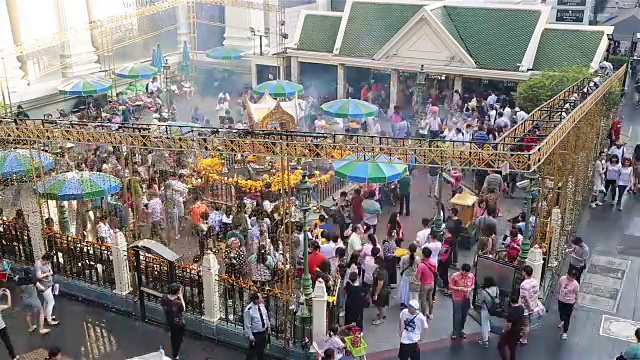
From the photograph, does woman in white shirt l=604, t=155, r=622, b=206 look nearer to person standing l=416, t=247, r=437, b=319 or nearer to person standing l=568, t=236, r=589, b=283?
person standing l=568, t=236, r=589, b=283

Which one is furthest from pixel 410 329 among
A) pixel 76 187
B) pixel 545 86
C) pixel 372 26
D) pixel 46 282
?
pixel 372 26

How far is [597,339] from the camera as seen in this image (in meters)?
11.9

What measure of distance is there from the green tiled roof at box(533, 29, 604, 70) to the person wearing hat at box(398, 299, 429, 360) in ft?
54.4

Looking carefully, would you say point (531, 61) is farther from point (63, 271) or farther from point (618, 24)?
point (63, 271)

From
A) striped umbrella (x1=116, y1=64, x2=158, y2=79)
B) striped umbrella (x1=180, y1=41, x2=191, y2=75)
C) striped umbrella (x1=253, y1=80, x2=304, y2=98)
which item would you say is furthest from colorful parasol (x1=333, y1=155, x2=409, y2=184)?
striped umbrella (x1=180, y1=41, x2=191, y2=75)

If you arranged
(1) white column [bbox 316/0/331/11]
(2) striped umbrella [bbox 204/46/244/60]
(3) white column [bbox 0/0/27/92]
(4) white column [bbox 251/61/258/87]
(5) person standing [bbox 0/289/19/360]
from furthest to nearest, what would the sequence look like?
(1) white column [bbox 316/0/331/11] < (2) striped umbrella [bbox 204/46/244/60] < (4) white column [bbox 251/61/258/87] < (3) white column [bbox 0/0/27/92] < (5) person standing [bbox 0/289/19/360]

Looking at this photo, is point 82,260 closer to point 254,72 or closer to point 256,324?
point 256,324

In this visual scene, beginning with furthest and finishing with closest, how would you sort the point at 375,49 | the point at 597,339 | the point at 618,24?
1. the point at 618,24
2. the point at 375,49
3. the point at 597,339

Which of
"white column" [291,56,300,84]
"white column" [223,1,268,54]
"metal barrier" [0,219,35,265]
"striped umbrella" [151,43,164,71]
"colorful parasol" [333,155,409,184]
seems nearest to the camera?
"metal barrier" [0,219,35,265]

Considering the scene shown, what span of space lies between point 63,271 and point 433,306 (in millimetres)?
7810

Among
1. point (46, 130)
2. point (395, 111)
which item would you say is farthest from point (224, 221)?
point (395, 111)

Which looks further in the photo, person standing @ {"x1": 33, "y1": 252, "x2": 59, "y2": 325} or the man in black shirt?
person standing @ {"x1": 33, "y1": 252, "x2": 59, "y2": 325}

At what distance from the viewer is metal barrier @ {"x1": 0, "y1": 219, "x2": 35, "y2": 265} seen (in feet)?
46.6

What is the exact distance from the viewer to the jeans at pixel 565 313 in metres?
11.5
